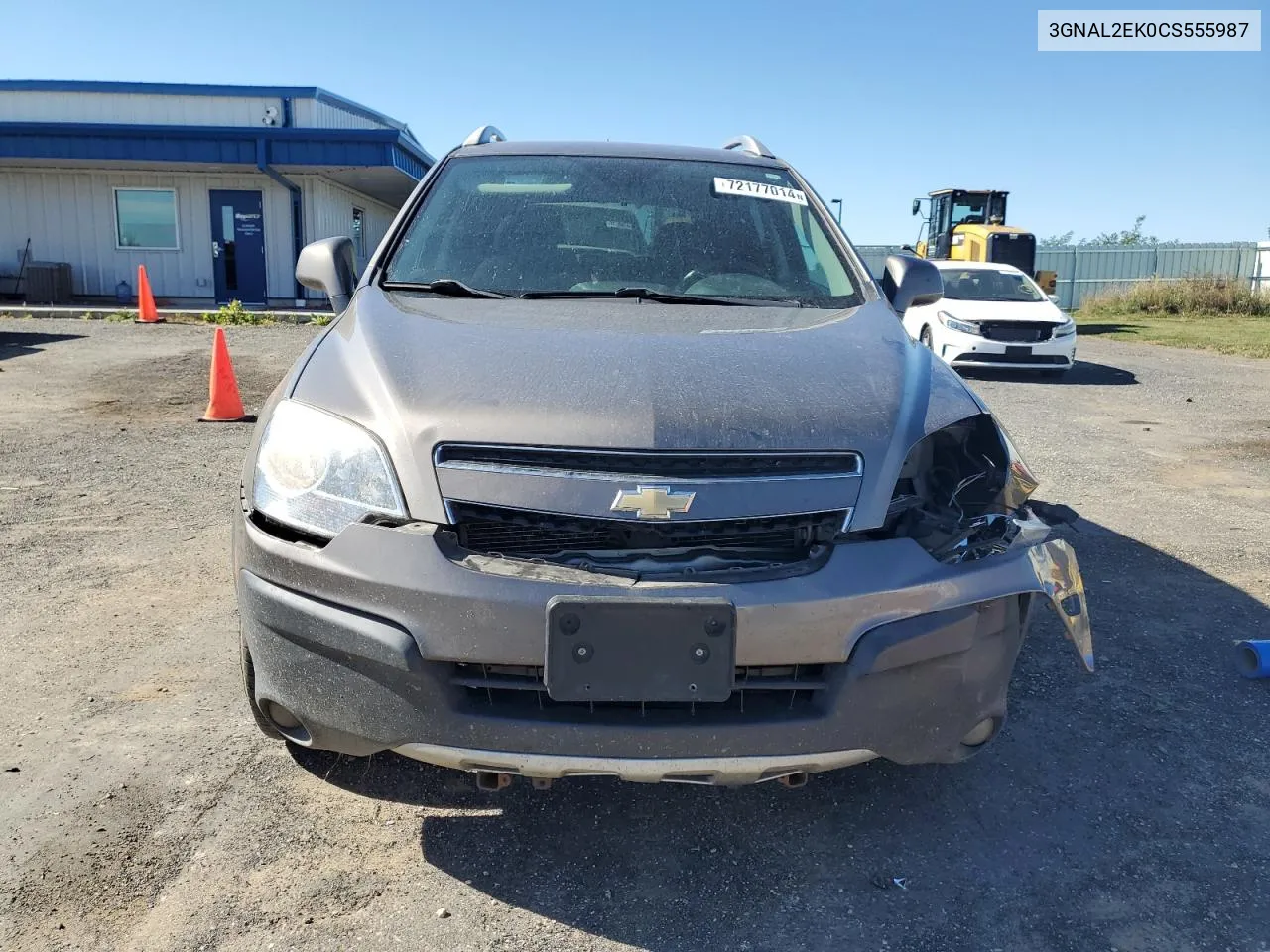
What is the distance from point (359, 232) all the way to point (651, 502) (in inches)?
990

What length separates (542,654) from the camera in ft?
6.23

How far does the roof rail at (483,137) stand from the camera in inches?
154

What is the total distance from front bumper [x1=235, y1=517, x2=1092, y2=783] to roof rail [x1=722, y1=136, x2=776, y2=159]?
8.01ft

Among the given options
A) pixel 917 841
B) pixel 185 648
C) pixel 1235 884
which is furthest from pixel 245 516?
pixel 1235 884

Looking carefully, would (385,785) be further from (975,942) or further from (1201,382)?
(1201,382)

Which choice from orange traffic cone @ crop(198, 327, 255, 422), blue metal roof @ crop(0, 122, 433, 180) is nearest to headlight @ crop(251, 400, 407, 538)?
orange traffic cone @ crop(198, 327, 255, 422)

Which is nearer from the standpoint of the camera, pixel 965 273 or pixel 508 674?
pixel 508 674

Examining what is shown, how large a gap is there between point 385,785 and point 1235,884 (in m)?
2.14

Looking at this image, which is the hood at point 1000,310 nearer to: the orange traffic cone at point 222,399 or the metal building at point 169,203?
the orange traffic cone at point 222,399

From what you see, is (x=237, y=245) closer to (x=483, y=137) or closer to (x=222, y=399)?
(x=222, y=399)

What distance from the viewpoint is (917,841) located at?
245 cm

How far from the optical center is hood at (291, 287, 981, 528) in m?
2.07

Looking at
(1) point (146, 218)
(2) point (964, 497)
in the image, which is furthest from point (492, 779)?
(1) point (146, 218)

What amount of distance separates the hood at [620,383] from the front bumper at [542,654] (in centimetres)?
17
